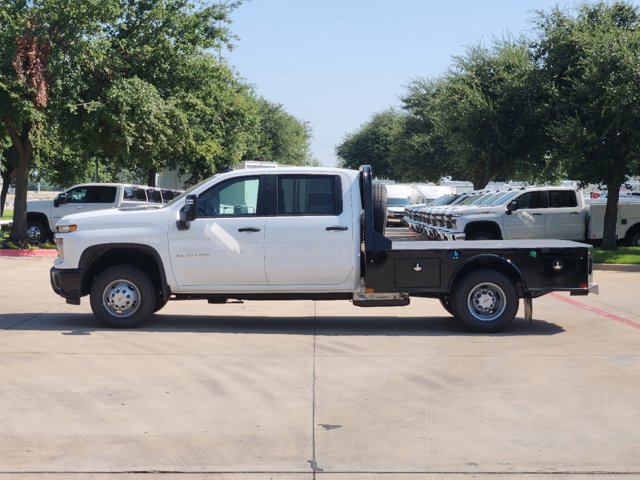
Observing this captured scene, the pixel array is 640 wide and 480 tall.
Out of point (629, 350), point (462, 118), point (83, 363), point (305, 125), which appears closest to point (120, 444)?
point (83, 363)

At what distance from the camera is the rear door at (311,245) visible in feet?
37.0

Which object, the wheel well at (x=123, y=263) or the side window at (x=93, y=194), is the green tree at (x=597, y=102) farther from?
the wheel well at (x=123, y=263)

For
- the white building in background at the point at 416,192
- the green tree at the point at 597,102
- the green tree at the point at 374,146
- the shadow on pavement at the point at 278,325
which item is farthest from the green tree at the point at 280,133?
the shadow on pavement at the point at 278,325

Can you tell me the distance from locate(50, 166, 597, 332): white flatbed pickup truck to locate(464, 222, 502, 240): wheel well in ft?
45.0

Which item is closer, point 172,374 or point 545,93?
point 172,374

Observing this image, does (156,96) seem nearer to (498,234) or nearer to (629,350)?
(498,234)

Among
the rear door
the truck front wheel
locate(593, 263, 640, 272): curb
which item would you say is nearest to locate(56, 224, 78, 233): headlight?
the rear door

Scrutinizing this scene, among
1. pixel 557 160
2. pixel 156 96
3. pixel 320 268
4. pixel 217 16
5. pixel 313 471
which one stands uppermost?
pixel 217 16

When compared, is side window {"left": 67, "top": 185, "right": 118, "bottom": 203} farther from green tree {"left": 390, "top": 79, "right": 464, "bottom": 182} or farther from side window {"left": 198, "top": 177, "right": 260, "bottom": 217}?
green tree {"left": 390, "top": 79, "right": 464, "bottom": 182}

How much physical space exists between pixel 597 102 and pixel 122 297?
55.8 feet

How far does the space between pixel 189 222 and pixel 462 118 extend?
2075 centimetres

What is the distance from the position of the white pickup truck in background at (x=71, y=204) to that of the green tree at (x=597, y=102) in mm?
12794

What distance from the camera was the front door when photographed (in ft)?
37.1

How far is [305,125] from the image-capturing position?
268 ft
